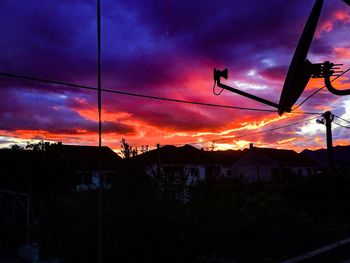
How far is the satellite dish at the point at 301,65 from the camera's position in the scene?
504 cm

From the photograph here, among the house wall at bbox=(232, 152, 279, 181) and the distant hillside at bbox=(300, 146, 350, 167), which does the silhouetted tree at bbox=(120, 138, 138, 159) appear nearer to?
the house wall at bbox=(232, 152, 279, 181)

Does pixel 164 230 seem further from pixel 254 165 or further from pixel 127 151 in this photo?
pixel 254 165

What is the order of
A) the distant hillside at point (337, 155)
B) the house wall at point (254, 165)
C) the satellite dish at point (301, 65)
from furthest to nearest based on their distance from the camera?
1. the distant hillside at point (337, 155)
2. the house wall at point (254, 165)
3. the satellite dish at point (301, 65)

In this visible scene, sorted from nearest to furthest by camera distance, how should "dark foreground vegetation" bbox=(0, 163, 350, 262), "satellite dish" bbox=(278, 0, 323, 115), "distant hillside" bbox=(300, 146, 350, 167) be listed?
"satellite dish" bbox=(278, 0, 323, 115), "dark foreground vegetation" bbox=(0, 163, 350, 262), "distant hillside" bbox=(300, 146, 350, 167)

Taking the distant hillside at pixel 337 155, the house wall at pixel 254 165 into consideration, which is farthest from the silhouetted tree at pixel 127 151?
the distant hillside at pixel 337 155

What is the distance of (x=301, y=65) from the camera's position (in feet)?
20.5

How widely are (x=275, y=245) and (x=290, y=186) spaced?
20.6ft

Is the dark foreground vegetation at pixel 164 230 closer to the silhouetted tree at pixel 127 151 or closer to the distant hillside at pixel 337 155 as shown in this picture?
the silhouetted tree at pixel 127 151

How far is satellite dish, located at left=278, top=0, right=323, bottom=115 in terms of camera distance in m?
5.04

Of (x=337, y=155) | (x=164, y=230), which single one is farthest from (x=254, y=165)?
(x=164, y=230)

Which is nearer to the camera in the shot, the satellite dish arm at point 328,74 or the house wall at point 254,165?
the satellite dish arm at point 328,74

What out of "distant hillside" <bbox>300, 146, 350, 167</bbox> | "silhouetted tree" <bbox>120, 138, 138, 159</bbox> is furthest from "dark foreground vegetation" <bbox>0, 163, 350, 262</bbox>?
"distant hillside" <bbox>300, 146, 350, 167</bbox>

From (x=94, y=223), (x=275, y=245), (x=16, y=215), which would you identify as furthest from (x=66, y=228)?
(x=16, y=215)

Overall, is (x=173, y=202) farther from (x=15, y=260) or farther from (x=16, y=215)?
(x=16, y=215)
